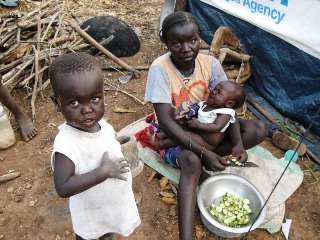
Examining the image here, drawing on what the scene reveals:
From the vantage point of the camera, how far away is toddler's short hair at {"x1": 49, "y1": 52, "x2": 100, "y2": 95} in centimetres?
129

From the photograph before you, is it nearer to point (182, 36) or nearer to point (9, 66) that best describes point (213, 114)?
point (182, 36)

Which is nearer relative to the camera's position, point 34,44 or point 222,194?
point 222,194

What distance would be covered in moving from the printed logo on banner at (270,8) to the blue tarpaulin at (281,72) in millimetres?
208

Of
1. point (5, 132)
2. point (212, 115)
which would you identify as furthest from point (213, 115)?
point (5, 132)

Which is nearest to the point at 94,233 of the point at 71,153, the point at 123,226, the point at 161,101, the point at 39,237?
the point at 123,226

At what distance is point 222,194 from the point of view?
2.44 m

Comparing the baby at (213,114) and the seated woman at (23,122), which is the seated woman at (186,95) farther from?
the seated woman at (23,122)

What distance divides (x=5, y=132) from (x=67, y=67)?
173 centimetres

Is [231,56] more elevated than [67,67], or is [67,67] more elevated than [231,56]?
[67,67]

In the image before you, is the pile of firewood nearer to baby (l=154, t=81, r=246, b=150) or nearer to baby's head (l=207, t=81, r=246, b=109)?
baby (l=154, t=81, r=246, b=150)

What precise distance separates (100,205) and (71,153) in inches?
13.3

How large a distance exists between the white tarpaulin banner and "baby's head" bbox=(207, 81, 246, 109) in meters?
0.95

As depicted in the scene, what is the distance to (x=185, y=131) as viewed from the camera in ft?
7.65

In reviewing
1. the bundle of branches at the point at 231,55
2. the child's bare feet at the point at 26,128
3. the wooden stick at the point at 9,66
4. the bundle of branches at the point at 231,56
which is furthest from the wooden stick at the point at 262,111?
the wooden stick at the point at 9,66
